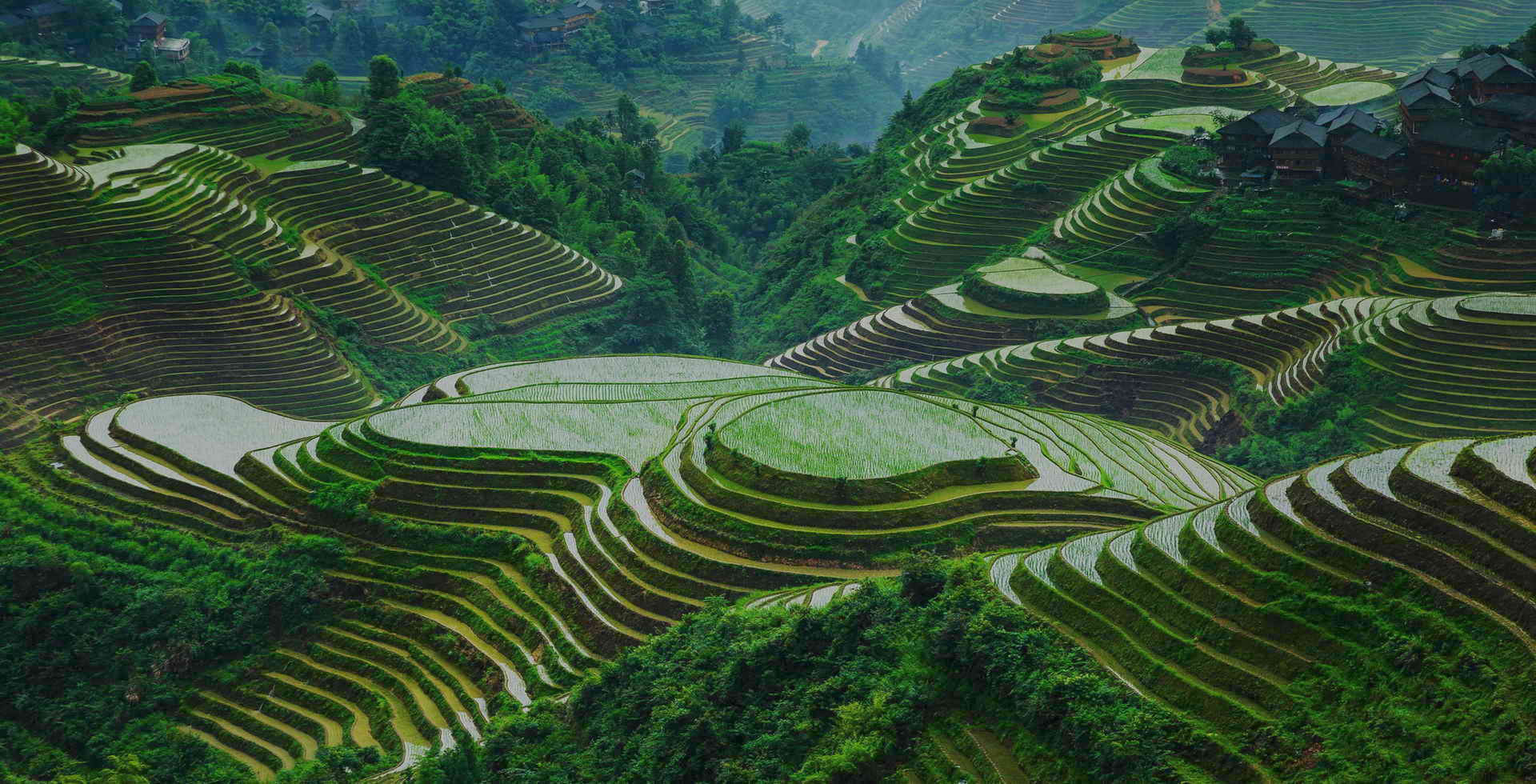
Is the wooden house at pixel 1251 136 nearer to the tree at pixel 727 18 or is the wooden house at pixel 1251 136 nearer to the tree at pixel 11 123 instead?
the tree at pixel 11 123

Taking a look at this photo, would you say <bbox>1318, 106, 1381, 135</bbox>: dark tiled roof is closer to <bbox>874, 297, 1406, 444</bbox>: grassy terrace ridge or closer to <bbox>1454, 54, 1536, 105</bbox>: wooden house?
<bbox>1454, 54, 1536, 105</bbox>: wooden house

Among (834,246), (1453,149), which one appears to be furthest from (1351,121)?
(834,246)

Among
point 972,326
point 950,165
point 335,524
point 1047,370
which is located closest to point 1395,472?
point 335,524

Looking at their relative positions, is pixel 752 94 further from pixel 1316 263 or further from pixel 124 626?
pixel 124 626

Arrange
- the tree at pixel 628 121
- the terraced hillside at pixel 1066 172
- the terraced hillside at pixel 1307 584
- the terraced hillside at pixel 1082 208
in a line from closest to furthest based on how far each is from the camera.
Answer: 1. the terraced hillside at pixel 1307 584
2. the terraced hillside at pixel 1082 208
3. the terraced hillside at pixel 1066 172
4. the tree at pixel 628 121

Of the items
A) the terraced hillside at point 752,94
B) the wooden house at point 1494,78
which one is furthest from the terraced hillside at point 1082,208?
the terraced hillside at point 752,94

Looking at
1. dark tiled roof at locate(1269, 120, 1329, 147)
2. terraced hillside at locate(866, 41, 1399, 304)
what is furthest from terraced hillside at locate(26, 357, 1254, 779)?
terraced hillside at locate(866, 41, 1399, 304)
